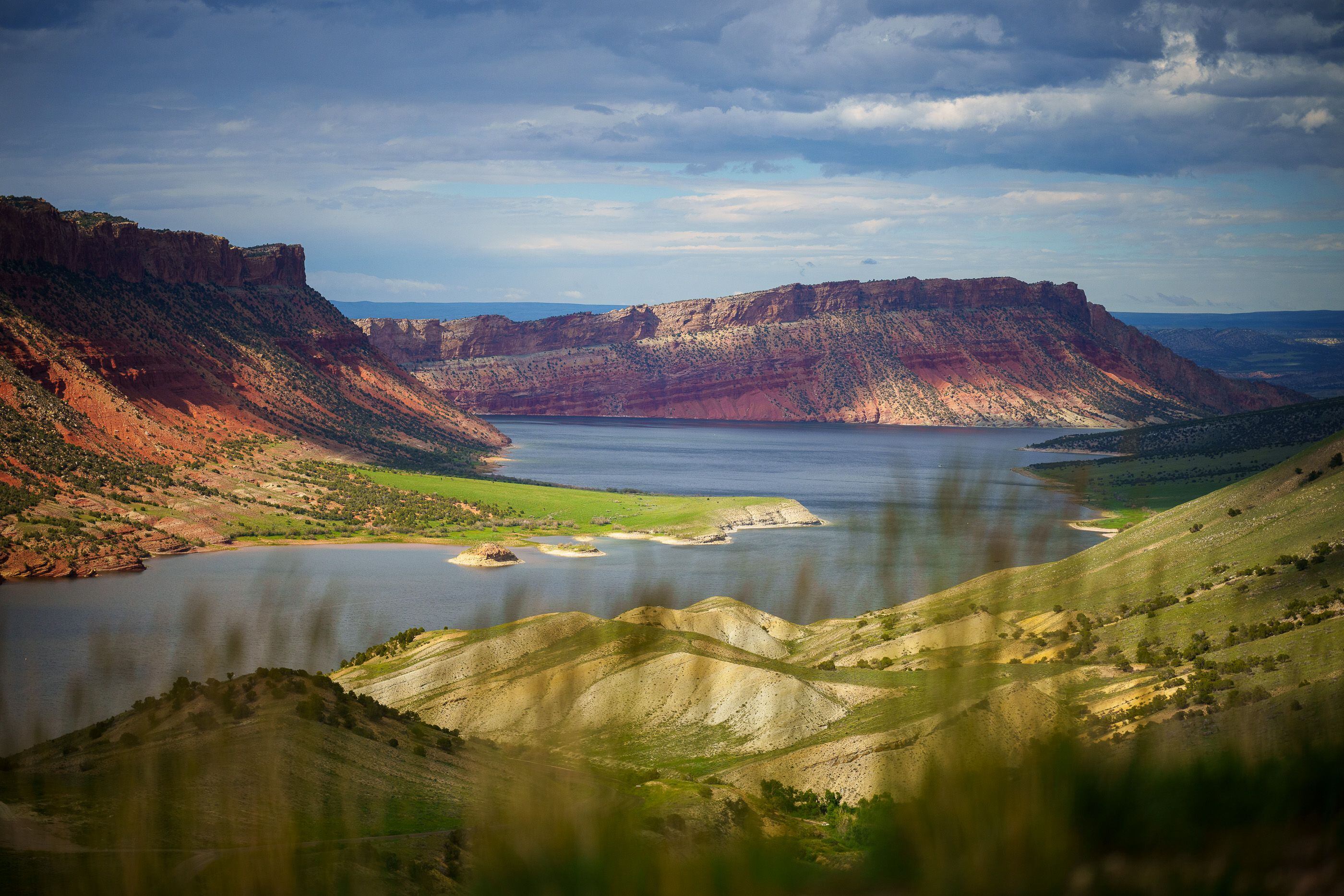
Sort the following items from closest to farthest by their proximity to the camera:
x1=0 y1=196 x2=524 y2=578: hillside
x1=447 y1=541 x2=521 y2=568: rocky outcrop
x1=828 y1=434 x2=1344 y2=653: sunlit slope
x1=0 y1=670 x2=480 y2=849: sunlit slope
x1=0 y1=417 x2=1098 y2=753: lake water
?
x1=0 y1=417 x2=1098 y2=753: lake water < x1=0 y1=670 x2=480 y2=849: sunlit slope < x1=828 y1=434 x2=1344 y2=653: sunlit slope < x1=447 y1=541 x2=521 y2=568: rocky outcrop < x1=0 y1=196 x2=524 y2=578: hillside

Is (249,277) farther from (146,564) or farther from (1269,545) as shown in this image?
(1269,545)

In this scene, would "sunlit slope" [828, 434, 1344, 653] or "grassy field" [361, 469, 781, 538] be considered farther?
"grassy field" [361, 469, 781, 538]

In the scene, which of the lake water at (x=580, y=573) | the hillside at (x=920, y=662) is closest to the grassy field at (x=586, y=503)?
the lake water at (x=580, y=573)

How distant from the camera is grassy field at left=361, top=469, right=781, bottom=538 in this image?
87812mm

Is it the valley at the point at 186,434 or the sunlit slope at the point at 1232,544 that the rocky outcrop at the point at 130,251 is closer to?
the valley at the point at 186,434

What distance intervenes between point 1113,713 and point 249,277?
141261 millimetres

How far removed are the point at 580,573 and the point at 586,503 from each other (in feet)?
279

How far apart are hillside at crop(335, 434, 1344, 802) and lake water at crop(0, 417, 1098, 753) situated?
641mm

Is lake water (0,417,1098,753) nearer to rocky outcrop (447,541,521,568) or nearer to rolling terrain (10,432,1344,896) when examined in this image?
rolling terrain (10,432,1344,896)

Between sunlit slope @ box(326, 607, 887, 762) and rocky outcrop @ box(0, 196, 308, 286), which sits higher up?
rocky outcrop @ box(0, 196, 308, 286)

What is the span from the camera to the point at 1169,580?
32.4m

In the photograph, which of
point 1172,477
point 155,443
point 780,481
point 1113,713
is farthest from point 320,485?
point 1113,713

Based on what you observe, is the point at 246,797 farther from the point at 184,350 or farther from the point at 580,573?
the point at 184,350

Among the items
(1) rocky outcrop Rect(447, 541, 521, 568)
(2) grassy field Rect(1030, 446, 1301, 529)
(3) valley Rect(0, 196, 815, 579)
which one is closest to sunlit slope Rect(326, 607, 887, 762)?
(1) rocky outcrop Rect(447, 541, 521, 568)
